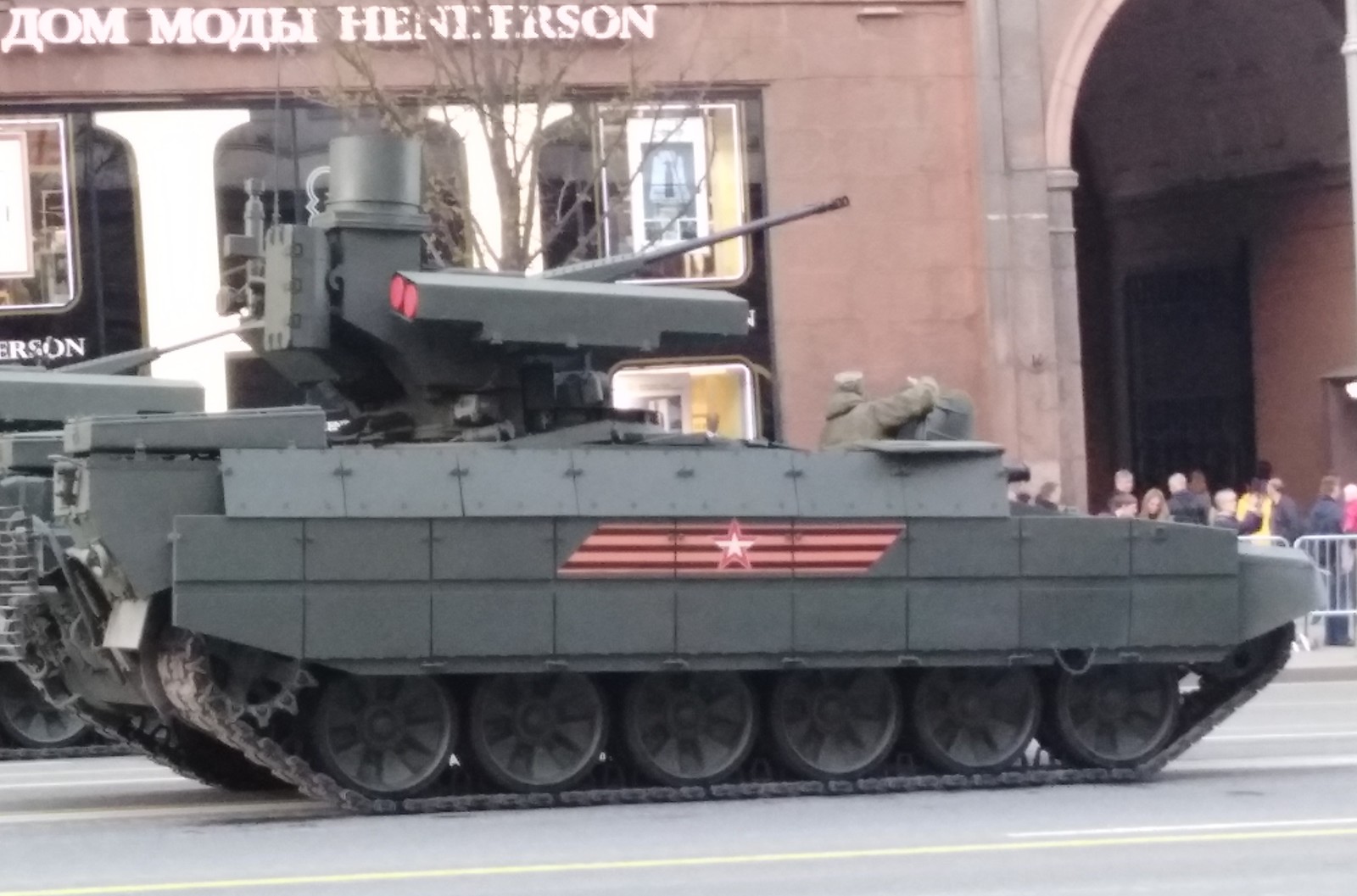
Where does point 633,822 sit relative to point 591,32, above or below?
below

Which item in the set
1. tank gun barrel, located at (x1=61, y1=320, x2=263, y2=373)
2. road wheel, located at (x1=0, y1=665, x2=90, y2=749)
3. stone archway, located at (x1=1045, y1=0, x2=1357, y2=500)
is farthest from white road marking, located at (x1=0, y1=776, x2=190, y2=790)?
stone archway, located at (x1=1045, y1=0, x2=1357, y2=500)

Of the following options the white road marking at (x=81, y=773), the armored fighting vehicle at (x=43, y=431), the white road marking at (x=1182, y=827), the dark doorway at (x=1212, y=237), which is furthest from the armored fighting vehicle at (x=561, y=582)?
the dark doorway at (x=1212, y=237)

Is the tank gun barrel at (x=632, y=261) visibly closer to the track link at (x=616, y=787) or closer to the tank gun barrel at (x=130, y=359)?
the track link at (x=616, y=787)

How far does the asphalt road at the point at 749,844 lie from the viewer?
10078 millimetres

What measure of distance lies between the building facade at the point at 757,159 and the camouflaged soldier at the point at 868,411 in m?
8.75

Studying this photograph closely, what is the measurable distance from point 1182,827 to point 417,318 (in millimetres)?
4532

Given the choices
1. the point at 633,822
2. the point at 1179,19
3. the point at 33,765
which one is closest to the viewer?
the point at 633,822

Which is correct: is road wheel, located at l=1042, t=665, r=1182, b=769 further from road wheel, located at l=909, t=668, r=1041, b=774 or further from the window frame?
the window frame

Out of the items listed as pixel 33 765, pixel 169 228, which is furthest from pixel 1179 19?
pixel 33 765

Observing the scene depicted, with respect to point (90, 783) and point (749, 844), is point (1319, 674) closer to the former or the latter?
point (90, 783)

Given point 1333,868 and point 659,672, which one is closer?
point 1333,868

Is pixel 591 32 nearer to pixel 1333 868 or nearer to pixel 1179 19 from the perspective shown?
pixel 1179 19

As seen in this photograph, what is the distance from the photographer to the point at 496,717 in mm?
13297

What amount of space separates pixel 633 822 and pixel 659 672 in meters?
1.27
